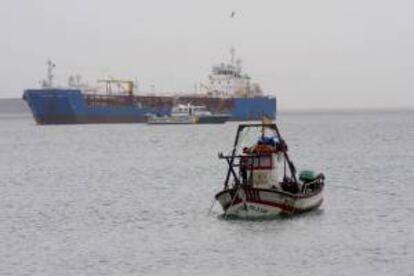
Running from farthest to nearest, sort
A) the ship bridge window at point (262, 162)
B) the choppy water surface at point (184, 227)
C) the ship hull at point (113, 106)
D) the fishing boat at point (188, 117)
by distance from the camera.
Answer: the fishing boat at point (188, 117), the ship hull at point (113, 106), the ship bridge window at point (262, 162), the choppy water surface at point (184, 227)

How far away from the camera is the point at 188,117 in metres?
162

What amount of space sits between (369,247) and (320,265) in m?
3.35

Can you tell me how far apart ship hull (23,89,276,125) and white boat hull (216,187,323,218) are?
369 feet

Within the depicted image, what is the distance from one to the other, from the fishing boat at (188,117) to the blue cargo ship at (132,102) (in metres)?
2.39

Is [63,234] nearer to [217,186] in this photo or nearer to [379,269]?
[379,269]

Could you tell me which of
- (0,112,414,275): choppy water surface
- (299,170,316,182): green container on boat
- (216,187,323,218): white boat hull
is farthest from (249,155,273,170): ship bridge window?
(299,170,316,182): green container on boat

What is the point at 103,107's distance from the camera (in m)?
158

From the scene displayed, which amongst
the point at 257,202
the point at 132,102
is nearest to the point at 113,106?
the point at 132,102

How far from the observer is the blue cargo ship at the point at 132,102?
150 m

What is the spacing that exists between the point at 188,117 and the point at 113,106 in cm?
1190

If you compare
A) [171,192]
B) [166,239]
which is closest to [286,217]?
[166,239]

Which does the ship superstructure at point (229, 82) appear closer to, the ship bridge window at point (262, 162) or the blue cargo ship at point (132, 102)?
the blue cargo ship at point (132, 102)

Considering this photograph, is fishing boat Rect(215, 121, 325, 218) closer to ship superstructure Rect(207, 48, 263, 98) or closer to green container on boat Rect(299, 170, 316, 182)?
green container on boat Rect(299, 170, 316, 182)

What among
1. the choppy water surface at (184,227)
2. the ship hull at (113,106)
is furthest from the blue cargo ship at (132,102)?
the choppy water surface at (184,227)
